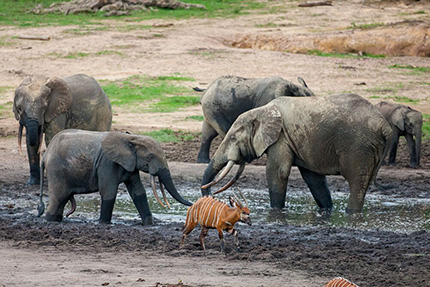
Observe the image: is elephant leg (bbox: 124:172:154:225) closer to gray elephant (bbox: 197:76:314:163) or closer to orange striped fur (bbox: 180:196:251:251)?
orange striped fur (bbox: 180:196:251:251)

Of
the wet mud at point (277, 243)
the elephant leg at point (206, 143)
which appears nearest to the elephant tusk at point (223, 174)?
the wet mud at point (277, 243)

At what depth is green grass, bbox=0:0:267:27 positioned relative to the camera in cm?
2773

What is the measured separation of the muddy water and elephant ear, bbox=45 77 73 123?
133 centimetres

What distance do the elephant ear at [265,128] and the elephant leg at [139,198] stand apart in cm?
184

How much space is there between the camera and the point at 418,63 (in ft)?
79.7

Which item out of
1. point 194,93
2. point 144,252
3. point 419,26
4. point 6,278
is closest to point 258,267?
point 144,252

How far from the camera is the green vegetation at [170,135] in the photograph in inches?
651

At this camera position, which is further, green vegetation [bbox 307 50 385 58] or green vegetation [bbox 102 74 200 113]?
green vegetation [bbox 307 50 385 58]

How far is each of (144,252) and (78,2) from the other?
75.1 ft

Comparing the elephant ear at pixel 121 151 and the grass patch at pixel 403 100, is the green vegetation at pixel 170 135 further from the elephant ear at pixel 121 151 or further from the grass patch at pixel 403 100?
the elephant ear at pixel 121 151

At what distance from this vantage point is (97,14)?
29.0m

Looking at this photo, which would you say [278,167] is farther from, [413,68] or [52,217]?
[413,68]

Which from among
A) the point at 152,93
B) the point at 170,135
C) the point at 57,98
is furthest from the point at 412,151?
the point at 152,93

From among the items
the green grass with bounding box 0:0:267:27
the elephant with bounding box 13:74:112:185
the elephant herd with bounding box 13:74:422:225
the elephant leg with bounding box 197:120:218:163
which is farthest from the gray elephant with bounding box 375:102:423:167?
the green grass with bounding box 0:0:267:27
